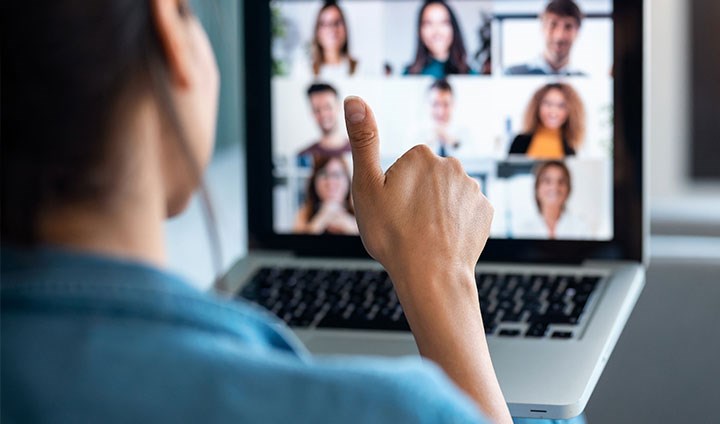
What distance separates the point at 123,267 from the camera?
0.40 metres

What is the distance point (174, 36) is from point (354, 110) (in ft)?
0.74

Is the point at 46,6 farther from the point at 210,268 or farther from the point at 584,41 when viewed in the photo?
the point at 210,268

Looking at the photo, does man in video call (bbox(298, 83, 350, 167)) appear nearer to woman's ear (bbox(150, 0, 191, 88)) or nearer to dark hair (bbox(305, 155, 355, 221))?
dark hair (bbox(305, 155, 355, 221))

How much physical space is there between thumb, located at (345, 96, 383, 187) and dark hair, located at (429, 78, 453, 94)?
387 mm

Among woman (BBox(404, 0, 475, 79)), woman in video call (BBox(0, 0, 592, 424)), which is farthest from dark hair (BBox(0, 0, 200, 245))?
woman (BBox(404, 0, 475, 79))

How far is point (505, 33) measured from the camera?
1045 mm

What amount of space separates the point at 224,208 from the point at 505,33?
383 mm

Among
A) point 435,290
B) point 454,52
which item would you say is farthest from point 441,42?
point 435,290

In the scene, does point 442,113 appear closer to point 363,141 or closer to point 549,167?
point 549,167

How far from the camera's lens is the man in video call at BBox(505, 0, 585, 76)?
3.35ft

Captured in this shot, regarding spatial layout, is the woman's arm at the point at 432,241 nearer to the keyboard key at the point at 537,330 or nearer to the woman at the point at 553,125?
the keyboard key at the point at 537,330

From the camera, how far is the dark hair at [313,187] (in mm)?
1092

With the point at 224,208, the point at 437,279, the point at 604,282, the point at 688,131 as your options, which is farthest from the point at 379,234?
the point at 688,131

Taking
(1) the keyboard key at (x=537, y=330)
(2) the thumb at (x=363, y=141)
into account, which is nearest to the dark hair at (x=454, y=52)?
(1) the keyboard key at (x=537, y=330)
